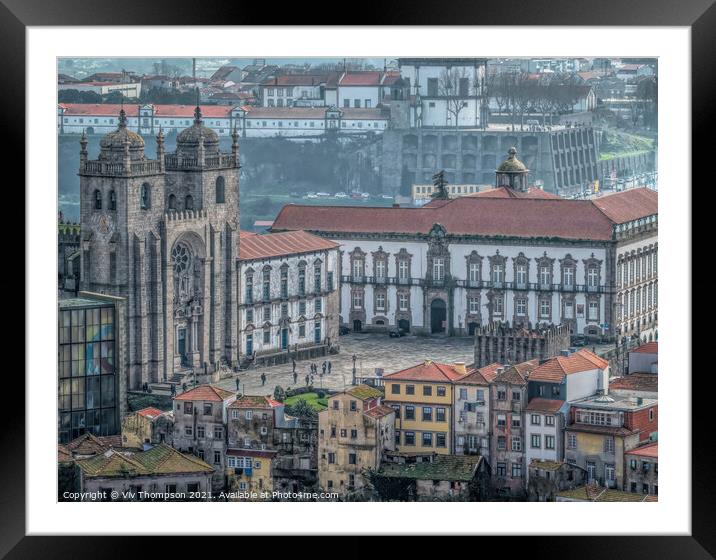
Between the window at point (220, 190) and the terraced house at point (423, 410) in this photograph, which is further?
the window at point (220, 190)

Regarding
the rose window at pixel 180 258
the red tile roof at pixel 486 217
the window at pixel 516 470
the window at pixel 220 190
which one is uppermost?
the window at pixel 220 190

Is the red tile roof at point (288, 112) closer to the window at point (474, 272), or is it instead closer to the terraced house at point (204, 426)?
the window at point (474, 272)

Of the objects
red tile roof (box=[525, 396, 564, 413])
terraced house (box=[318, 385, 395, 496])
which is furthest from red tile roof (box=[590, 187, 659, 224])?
terraced house (box=[318, 385, 395, 496])

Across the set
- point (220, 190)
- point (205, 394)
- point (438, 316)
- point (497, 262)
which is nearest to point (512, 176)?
point (497, 262)

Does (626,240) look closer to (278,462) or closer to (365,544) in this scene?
(278,462)

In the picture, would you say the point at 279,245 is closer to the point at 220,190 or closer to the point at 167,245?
the point at 220,190
